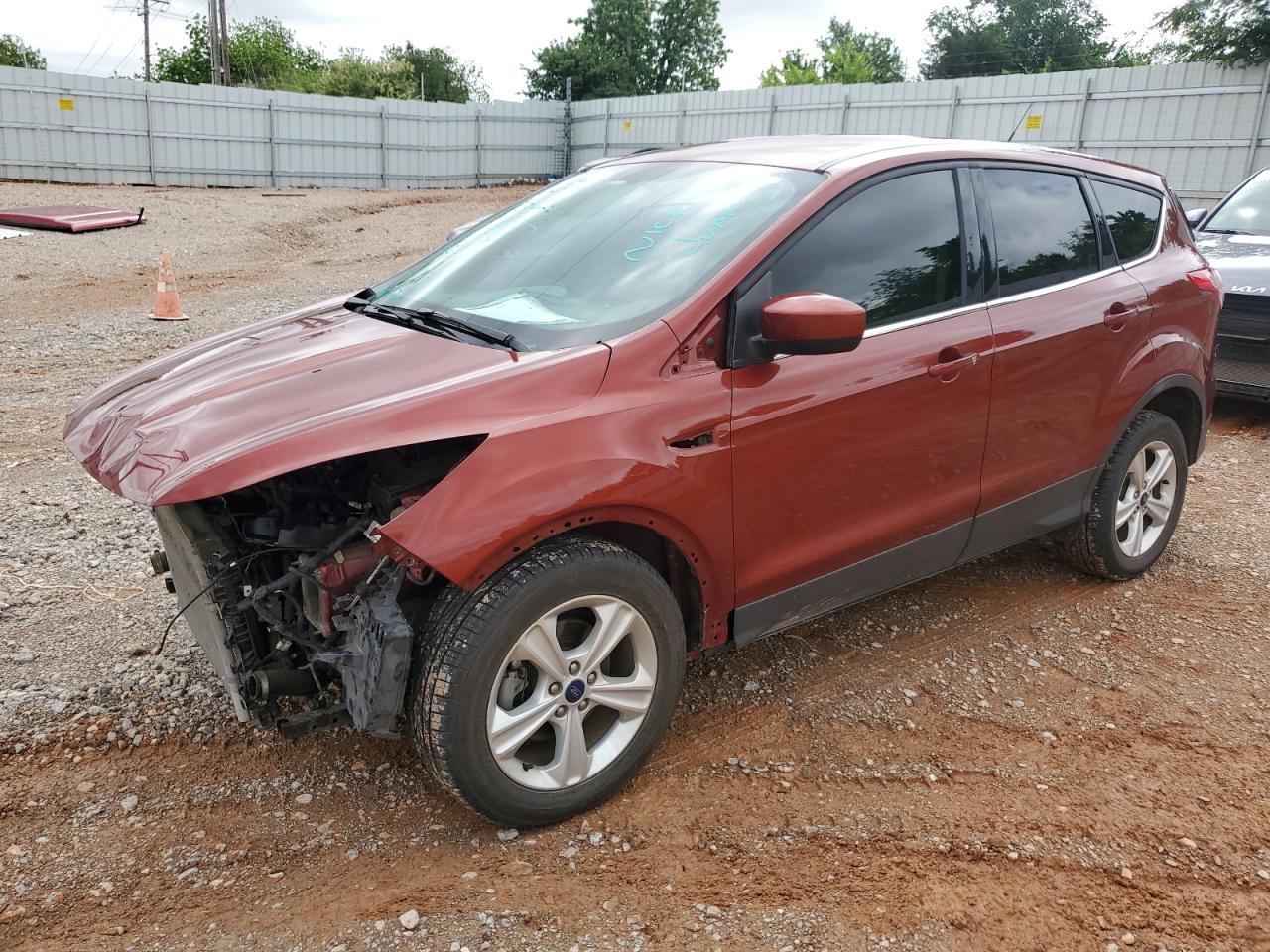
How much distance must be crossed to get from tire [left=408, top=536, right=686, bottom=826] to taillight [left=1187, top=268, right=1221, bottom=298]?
10.00ft

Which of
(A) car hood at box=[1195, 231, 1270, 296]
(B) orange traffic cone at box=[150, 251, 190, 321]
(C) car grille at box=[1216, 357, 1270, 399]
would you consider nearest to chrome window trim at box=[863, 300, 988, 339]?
(A) car hood at box=[1195, 231, 1270, 296]

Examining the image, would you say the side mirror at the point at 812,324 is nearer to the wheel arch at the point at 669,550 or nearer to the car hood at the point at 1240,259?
the wheel arch at the point at 669,550

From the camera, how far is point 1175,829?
303cm

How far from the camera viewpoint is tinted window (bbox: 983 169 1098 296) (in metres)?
3.78

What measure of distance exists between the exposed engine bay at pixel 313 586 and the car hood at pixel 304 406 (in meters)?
0.16

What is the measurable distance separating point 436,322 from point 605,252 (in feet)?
1.98

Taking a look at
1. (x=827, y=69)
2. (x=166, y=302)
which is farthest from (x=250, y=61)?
(x=166, y=302)

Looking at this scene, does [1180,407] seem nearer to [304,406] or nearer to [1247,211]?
[304,406]

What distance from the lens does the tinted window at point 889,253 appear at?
322 cm

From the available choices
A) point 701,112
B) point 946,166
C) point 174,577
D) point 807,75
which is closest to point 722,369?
point 946,166

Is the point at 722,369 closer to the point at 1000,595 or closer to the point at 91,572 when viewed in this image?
the point at 1000,595

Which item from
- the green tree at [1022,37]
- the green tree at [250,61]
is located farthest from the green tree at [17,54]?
the green tree at [1022,37]

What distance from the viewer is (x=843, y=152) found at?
353 cm

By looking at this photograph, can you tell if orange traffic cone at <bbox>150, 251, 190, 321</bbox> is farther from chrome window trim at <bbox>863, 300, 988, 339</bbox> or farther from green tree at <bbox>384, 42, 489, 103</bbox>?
green tree at <bbox>384, 42, 489, 103</bbox>
